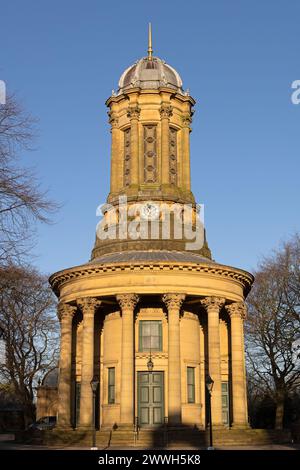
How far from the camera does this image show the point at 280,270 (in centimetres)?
5441

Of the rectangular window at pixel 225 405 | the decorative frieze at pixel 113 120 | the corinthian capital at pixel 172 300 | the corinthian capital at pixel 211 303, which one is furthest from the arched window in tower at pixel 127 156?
the rectangular window at pixel 225 405

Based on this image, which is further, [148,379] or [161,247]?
[161,247]

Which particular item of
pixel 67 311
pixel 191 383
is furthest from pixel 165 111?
pixel 191 383

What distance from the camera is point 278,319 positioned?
54812 millimetres

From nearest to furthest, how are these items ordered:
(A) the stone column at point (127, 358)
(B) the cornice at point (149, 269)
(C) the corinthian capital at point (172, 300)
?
1. (A) the stone column at point (127, 358)
2. (C) the corinthian capital at point (172, 300)
3. (B) the cornice at point (149, 269)

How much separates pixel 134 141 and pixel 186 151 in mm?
4383

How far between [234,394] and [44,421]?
1952cm

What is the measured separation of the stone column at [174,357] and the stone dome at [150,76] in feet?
62.6

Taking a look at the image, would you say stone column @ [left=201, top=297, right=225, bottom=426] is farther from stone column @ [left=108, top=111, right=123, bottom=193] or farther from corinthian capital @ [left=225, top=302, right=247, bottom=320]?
stone column @ [left=108, top=111, right=123, bottom=193]

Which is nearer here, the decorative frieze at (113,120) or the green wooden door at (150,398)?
the green wooden door at (150,398)

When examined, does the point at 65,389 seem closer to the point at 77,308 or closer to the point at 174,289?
the point at 77,308

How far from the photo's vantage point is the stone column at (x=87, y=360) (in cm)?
4006

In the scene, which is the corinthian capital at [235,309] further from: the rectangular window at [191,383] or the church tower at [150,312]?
the rectangular window at [191,383]

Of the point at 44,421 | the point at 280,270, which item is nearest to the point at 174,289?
the point at 280,270
